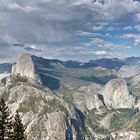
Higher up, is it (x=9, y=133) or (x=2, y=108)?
(x=2, y=108)

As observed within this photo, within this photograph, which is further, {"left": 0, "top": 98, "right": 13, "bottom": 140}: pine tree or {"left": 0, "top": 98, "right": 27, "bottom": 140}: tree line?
{"left": 0, "top": 98, "right": 27, "bottom": 140}: tree line

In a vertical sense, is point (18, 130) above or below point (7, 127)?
below

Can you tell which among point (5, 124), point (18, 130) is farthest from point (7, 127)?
point (18, 130)

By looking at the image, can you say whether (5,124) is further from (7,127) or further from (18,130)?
(18,130)

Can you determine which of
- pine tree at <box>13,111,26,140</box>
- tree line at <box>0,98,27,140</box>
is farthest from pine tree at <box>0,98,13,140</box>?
pine tree at <box>13,111,26,140</box>

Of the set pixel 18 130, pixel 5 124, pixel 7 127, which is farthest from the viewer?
pixel 18 130

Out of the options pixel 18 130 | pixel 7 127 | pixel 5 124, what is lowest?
pixel 18 130

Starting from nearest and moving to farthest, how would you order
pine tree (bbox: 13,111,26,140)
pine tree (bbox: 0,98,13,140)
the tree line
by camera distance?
pine tree (bbox: 0,98,13,140) → the tree line → pine tree (bbox: 13,111,26,140)

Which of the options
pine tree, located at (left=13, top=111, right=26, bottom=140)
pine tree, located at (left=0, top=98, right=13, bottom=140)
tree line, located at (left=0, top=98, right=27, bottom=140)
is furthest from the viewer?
pine tree, located at (left=13, top=111, right=26, bottom=140)

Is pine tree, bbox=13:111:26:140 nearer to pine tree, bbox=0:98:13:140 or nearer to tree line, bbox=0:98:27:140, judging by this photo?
tree line, bbox=0:98:27:140

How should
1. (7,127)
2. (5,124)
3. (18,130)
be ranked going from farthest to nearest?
(18,130) < (5,124) < (7,127)

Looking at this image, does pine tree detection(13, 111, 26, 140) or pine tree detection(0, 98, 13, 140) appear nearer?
pine tree detection(0, 98, 13, 140)
